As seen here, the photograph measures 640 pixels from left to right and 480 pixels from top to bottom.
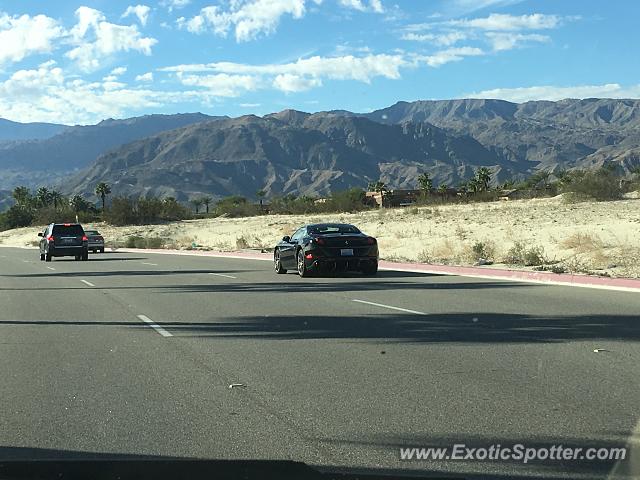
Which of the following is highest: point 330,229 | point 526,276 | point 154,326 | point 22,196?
point 330,229

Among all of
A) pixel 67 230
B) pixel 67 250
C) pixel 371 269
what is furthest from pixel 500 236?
pixel 67 230

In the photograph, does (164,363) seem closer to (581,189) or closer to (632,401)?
(632,401)

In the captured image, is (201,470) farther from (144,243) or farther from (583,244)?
(144,243)

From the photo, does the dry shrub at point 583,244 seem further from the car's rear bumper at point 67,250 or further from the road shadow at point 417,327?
the car's rear bumper at point 67,250

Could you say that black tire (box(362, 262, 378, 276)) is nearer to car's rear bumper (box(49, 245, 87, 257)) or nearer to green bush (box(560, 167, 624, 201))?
car's rear bumper (box(49, 245, 87, 257))

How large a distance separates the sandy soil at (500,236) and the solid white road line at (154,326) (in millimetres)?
12532

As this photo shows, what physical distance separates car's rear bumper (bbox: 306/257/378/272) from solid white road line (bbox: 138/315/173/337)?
804 centimetres

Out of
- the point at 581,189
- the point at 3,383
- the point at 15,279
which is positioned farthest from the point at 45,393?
the point at 581,189

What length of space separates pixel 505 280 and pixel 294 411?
14.5 metres

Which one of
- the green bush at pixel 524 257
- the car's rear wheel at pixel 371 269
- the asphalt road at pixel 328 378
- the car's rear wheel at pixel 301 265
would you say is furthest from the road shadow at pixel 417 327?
the green bush at pixel 524 257

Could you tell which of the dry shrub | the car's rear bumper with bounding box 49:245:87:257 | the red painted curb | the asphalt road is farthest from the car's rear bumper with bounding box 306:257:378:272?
the car's rear bumper with bounding box 49:245:87:257

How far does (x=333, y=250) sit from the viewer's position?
2209 cm

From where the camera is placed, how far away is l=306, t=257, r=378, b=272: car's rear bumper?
72.5ft

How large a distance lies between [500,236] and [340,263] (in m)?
16.7
